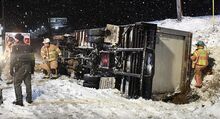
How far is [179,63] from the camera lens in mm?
14227

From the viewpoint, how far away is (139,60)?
12.0 metres

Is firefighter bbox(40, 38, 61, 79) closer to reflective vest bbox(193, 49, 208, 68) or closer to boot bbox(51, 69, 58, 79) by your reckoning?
boot bbox(51, 69, 58, 79)

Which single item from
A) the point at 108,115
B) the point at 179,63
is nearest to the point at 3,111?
the point at 108,115

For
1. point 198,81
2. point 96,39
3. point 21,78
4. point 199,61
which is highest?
point 96,39

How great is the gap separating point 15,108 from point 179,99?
6.44 m

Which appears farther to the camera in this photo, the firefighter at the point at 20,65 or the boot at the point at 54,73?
the boot at the point at 54,73

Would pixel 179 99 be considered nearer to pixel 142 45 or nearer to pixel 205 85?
pixel 205 85

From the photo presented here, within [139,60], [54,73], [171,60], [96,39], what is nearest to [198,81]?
[171,60]

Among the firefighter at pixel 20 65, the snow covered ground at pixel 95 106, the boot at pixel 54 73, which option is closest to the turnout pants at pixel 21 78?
the firefighter at pixel 20 65

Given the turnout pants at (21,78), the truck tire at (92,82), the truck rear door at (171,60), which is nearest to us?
the turnout pants at (21,78)

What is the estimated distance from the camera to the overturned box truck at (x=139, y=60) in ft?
39.2

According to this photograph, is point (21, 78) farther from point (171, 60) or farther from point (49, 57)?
point (171, 60)

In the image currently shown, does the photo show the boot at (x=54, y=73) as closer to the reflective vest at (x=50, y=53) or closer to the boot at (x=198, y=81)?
the reflective vest at (x=50, y=53)

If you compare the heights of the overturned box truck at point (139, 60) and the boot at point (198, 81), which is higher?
the overturned box truck at point (139, 60)
